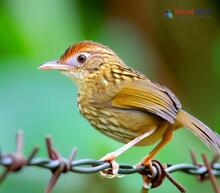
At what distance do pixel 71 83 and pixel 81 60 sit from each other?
0.85 meters

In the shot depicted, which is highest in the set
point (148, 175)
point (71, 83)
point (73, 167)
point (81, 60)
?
point (73, 167)

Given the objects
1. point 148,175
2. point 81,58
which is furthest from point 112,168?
point 81,58

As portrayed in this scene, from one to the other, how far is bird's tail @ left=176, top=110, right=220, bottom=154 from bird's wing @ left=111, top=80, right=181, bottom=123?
0.21ft

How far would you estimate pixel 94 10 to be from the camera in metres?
6.88

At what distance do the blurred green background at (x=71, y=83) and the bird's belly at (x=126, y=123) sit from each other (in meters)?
0.73

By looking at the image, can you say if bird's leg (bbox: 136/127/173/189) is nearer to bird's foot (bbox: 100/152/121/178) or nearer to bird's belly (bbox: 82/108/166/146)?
bird's belly (bbox: 82/108/166/146)

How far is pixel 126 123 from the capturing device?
4.09 m

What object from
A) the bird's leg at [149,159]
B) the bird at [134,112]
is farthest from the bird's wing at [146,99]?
the bird's leg at [149,159]

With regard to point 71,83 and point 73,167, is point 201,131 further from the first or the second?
point 71,83

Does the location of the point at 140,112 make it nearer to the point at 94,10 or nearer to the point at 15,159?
the point at 15,159

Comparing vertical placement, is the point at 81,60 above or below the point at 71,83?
above

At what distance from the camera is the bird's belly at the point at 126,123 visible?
4.09 meters

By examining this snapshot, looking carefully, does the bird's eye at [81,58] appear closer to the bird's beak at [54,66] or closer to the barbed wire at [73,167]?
the bird's beak at [54,66]

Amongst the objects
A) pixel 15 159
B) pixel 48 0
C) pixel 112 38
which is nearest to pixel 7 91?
pixel 48 0
